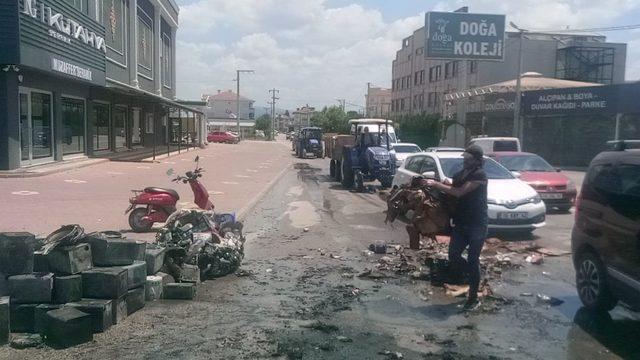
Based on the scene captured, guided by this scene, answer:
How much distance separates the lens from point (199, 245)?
25.7 feet

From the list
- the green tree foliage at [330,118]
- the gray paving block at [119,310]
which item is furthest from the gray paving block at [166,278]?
the green tree foliage at [330,118]

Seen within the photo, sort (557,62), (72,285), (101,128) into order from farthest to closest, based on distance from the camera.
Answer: (557,62) < (101,128) < (72,285)

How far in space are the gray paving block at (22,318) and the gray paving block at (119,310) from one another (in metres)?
0.72

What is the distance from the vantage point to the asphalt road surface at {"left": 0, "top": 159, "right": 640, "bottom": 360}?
5.28 meters

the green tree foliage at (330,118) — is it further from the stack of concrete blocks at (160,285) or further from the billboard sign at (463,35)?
the stack of concrete blocks at (160,285)

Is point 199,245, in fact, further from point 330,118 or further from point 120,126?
point 330,118

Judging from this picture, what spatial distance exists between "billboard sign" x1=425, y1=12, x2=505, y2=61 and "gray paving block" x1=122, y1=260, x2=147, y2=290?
30.0m

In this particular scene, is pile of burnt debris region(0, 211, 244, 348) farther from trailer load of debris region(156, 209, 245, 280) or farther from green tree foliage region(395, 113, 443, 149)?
green tree foliage region(395, 113, 443, 149)

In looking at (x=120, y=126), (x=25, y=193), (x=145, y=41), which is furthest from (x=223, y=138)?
(x=25, y=193)

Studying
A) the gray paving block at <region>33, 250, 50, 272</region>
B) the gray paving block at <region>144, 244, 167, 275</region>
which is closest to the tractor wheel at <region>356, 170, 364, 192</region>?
the gray paving block at <region>144, 244, 167, 275</region>

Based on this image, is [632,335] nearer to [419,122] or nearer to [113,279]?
[113,279]

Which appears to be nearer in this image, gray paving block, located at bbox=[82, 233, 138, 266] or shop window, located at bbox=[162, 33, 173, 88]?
gray paving block, located at bbox=[82, 233, 138, 266]

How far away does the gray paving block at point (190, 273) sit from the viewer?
7.30 meters

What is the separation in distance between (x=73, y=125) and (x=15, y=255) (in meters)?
21.2
